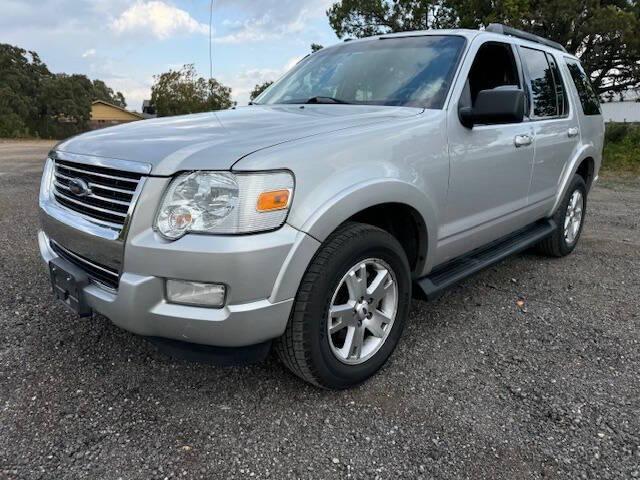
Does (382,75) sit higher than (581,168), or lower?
higher

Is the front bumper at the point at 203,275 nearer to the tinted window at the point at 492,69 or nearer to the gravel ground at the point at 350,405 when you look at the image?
the gravel ground at the point at 350,405

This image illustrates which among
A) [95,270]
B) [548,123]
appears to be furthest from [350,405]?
[548,123]

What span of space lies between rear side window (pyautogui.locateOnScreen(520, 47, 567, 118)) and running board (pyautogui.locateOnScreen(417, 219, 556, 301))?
0.91m

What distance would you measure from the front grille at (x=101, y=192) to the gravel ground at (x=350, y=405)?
34.0 inches

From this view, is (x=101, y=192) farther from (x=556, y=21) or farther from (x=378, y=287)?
(x=556, y=21)

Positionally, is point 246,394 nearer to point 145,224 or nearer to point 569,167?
point 145,224

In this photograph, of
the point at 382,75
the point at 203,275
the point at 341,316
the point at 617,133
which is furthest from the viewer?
the point at 617,133

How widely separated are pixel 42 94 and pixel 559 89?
5831cm

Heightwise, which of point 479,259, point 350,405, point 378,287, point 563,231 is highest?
point 378,287

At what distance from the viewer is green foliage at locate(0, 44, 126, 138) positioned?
48344 millimetres

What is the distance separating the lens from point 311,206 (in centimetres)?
205

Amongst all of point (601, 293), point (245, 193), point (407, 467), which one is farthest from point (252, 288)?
point (601, 293)

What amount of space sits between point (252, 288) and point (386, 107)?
4.73 feet

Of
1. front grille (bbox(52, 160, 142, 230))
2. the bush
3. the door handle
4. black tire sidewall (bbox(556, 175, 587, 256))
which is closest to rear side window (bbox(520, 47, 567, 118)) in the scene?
the door handle
